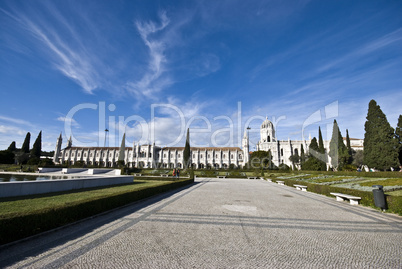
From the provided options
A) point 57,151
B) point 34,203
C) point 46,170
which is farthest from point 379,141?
point 57,151

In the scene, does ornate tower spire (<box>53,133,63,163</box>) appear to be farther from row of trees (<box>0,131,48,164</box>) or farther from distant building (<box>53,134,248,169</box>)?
row of trees (<box>0,131,48,164</box>)

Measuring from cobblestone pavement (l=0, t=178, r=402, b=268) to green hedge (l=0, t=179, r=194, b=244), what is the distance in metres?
0.21

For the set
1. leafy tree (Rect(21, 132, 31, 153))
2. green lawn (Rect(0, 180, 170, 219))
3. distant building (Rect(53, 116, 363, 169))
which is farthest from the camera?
distant building (Rect(53, 116, 363, 169))

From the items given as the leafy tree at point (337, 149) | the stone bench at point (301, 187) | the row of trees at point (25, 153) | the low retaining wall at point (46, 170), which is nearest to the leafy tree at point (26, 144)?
the row of trees at point (25, 153)

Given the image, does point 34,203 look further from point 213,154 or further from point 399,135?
point 213,154

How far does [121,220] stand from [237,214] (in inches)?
147

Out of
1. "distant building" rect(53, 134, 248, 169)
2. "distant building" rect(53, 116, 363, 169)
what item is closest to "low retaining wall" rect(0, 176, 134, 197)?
"distant building" rect(53, 134, 248, 169)

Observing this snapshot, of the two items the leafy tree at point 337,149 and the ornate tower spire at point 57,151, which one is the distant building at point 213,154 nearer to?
the ornate tower spire at point 57,151

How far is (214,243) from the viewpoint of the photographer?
4086 millimetres

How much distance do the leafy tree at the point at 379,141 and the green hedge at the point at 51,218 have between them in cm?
3490

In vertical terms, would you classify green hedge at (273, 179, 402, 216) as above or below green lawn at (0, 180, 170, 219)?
below

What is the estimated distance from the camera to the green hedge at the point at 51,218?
3.77 meters

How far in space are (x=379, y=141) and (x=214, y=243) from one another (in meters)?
35.2

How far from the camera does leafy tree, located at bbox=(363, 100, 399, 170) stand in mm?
26984
